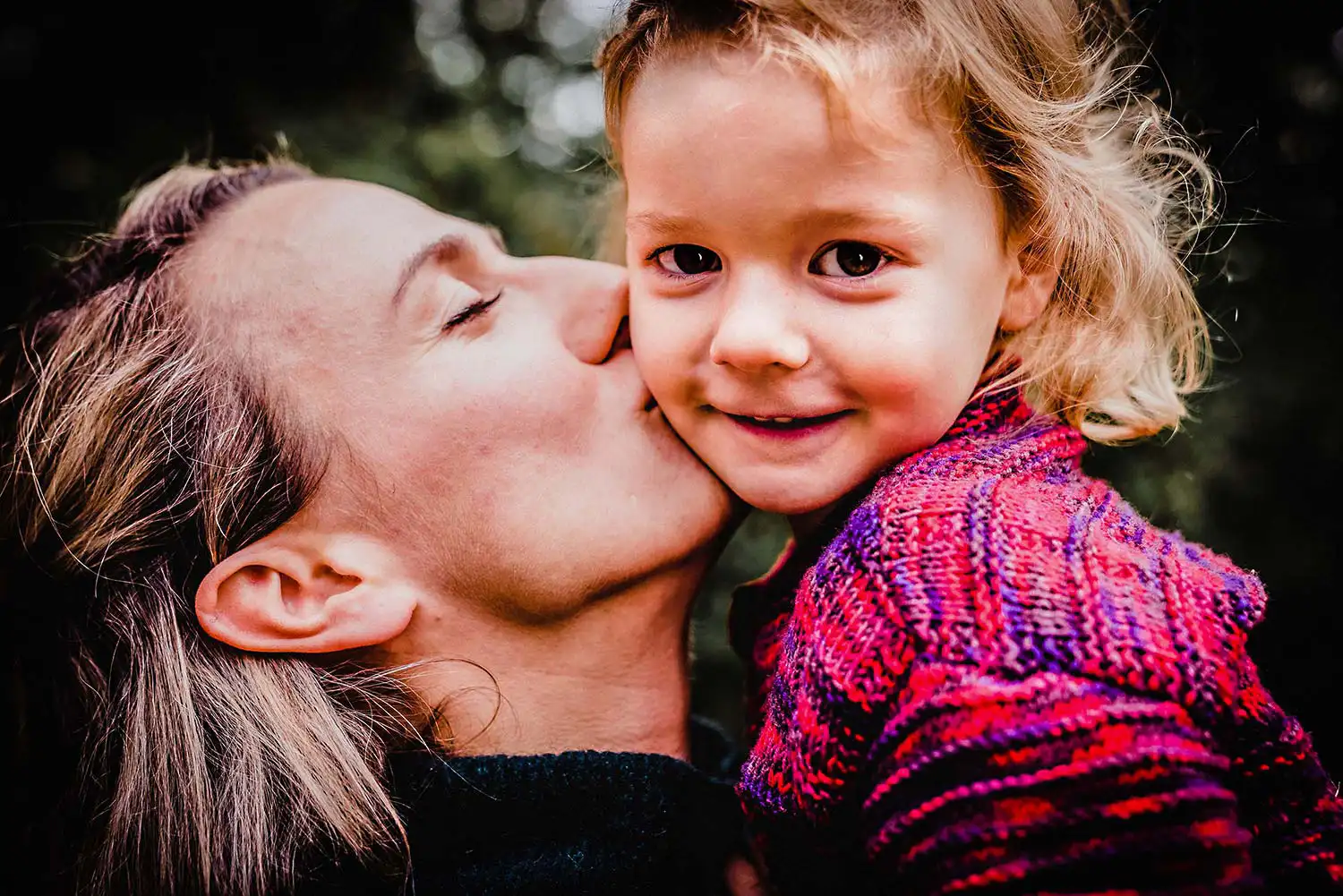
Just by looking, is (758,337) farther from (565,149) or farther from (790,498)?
(565,149)

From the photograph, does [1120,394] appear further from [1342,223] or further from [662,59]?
[662,59]

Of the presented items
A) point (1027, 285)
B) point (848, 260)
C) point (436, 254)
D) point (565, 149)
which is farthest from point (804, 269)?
point (565, 149)

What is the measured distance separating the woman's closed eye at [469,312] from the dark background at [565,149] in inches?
26.8

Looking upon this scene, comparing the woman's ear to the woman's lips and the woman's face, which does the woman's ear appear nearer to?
the woman's face

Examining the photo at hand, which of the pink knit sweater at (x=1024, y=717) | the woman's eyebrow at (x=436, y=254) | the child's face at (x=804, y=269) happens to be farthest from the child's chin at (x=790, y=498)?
the woman's eyebrow at (x=436, y=254)

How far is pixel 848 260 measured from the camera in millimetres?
1456

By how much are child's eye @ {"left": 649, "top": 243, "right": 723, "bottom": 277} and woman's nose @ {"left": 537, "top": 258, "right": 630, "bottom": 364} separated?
198 millimetres

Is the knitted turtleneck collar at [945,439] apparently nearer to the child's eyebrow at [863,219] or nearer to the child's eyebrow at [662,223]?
the child's eyebrow at [863,219]

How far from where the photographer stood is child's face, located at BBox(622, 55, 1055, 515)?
139 centimetres

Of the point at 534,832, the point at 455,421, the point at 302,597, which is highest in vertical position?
A: the point at 455,421

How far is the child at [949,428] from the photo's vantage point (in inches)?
40.7

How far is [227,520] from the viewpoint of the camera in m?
1.62

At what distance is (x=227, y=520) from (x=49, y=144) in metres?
1.70

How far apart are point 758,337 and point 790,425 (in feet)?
0.65
